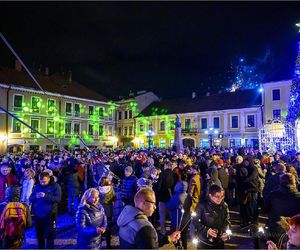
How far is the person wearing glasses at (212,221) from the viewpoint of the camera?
4.20m

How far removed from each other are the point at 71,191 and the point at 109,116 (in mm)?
41663

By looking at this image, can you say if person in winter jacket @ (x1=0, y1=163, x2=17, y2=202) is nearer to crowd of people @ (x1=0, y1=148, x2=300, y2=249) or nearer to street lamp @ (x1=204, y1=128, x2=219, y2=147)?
crowd of people @ (x1=0, y1=148, x2=300, y2=249)

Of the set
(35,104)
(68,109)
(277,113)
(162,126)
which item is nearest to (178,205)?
(277,113)

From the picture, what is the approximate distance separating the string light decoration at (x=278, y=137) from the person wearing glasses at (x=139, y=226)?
1796 centimetres

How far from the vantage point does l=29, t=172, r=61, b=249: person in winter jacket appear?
19.1 ft

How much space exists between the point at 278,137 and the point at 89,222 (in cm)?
1841

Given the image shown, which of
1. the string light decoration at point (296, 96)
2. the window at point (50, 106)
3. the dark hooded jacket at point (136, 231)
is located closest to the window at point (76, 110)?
the window at point (50, 106)

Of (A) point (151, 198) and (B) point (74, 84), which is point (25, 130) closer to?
(B) point (74, 84)

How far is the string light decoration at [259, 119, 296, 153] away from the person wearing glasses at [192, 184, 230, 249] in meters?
16.5

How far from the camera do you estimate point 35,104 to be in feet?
125

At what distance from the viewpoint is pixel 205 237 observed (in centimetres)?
423

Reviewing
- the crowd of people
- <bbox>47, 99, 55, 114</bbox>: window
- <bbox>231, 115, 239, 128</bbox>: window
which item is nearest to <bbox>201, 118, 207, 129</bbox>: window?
<bbox>231, 115, 239, 128</bbox>: window

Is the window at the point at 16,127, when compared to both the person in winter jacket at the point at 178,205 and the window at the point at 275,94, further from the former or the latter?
the person in winter jacket at the point at 178,205

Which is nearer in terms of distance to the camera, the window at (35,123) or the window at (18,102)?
the window at (18,102)
